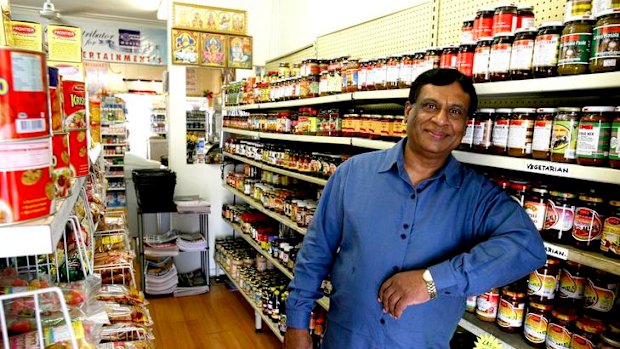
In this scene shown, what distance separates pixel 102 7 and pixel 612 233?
26.5 ft

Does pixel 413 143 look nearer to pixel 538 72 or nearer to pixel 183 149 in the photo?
pixel 538 72

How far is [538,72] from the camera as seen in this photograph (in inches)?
55.9

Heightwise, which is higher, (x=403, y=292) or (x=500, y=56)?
(x=500, y=56)

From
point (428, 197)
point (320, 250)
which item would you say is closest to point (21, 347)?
point (320, 250)

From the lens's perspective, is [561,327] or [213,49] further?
[213,49]

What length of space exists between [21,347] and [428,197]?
1.34 meters

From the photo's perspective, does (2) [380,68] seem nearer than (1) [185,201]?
Yes

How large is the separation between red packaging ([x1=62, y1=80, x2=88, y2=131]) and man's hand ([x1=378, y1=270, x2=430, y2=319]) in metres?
1.15

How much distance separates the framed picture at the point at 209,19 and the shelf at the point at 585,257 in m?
4.72

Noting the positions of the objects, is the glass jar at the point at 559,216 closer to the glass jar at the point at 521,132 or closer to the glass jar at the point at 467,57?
the glass jar at the point at 521,132

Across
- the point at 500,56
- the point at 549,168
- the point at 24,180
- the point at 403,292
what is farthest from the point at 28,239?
the point at 500,56

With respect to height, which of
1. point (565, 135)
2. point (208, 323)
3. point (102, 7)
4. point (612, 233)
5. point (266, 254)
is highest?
point (102, 7)

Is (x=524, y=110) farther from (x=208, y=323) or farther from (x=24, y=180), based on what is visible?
(x=208, y=323)

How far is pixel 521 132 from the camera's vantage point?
1.50 metres
